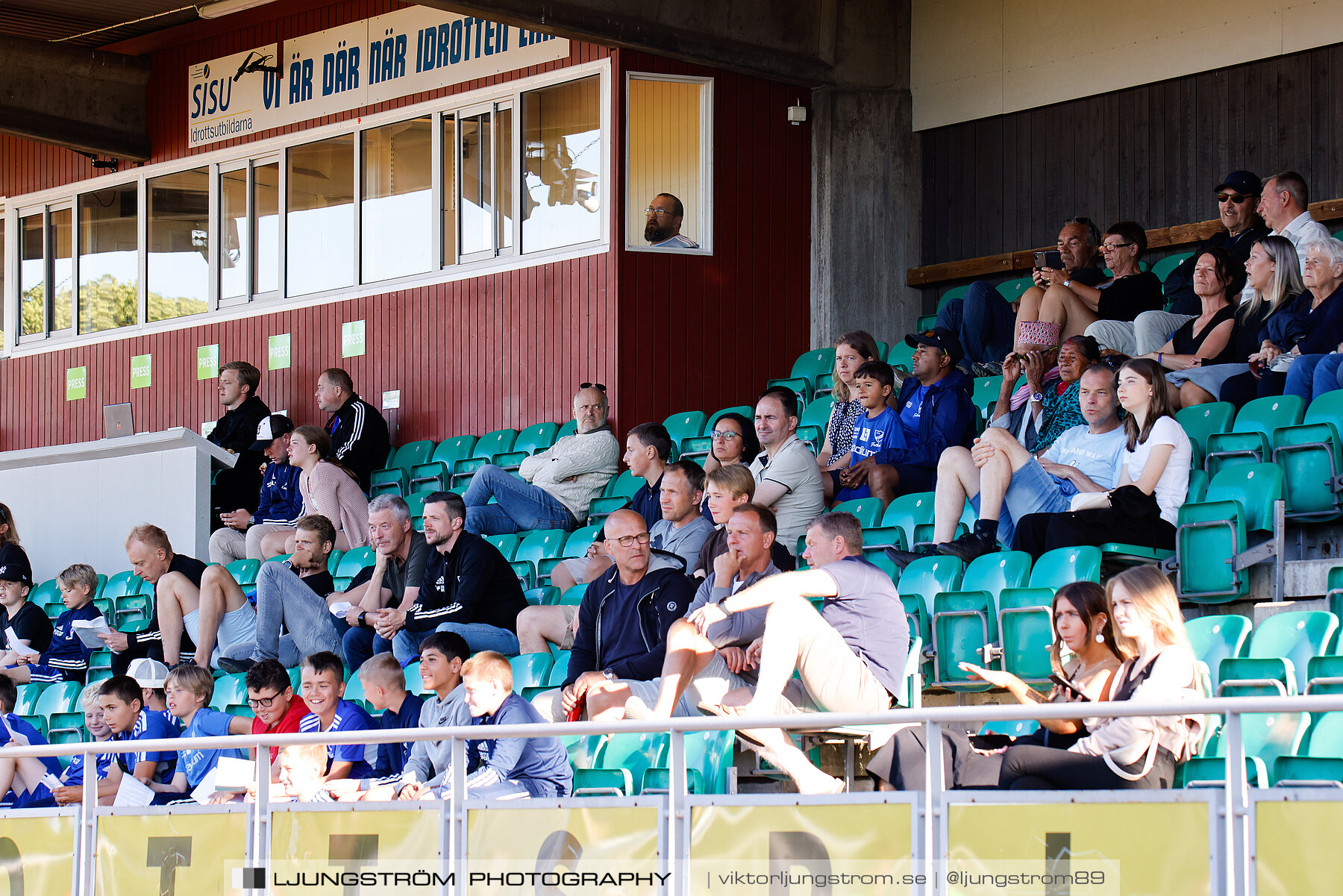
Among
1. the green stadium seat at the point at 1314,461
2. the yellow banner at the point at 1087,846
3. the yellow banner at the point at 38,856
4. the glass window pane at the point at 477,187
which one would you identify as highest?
the glass window pane at the point at 477,187

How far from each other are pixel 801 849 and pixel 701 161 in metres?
6.72

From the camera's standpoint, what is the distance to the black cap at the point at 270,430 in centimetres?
993

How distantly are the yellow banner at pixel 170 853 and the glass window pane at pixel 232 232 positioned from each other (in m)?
7.55

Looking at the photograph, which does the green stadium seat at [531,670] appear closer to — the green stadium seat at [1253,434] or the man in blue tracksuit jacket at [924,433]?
the man in blue tracksuit jacket at [924,433]

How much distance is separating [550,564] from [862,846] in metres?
4.41

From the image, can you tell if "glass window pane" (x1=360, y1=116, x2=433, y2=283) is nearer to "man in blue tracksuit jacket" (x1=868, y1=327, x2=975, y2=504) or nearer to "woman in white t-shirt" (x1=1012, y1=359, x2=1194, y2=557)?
"man in blue tracksuit jacket" (x1=868, y1=327, x2=975, y2=504)

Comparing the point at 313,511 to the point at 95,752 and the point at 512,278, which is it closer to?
the point at 512,278

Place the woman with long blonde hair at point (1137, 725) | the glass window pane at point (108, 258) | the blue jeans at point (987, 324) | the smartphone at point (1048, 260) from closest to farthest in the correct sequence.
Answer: the woman with long blonde hair at point (1137, 725) → the smartphone at point (1048, 260) → the blue jeans at point (987, 324) → the glass window pane at point (108, 258)

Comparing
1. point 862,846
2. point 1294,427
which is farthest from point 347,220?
point 862,846

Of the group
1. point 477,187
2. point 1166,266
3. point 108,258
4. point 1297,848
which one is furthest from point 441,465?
point 1297,848

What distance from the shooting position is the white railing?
9.21ft

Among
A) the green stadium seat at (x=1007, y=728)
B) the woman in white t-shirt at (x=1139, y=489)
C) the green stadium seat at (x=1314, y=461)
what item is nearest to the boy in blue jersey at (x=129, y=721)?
the green stadium seat at (x=1007, y=728)

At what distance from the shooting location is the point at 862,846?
318 cm

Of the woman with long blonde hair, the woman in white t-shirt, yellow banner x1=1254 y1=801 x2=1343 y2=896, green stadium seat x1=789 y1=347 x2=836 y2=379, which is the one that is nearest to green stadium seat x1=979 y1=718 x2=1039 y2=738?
the woman with long blonde hair
